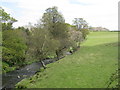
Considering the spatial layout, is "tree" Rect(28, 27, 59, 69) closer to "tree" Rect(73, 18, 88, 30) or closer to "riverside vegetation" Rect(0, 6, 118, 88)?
"riverside vegetation" Rect(0, 6, 118, 88)

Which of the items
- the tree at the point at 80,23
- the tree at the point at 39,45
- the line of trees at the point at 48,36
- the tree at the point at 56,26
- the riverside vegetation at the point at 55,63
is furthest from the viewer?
the tree at the point at 80,23

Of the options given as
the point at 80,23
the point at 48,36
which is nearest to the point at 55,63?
the point at 48,36

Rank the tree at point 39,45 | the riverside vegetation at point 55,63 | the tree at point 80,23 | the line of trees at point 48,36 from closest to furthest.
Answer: the riverside vegetation at point 55,63
the tree at point 39,45
the line of trees at point 48,36
the tree at point 80,23

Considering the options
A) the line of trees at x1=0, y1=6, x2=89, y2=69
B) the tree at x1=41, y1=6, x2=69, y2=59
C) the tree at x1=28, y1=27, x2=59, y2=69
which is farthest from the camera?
the tree at x1=41, y1=6, x2=69, y2=59

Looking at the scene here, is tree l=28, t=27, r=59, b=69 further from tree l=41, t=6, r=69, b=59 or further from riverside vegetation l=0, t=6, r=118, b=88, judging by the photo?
tree l=41, t=6, r=69, b=59

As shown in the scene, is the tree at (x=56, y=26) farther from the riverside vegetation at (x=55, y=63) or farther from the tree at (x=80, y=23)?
the tree at (x=80, y=23)

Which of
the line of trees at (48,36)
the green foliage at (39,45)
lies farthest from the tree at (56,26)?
the green foliage at (39,45)

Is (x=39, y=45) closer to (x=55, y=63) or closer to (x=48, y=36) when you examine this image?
(x=48, y=36)

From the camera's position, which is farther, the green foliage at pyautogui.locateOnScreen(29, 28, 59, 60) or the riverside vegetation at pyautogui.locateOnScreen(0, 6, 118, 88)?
the green foliage at pyautogui.locateOnScreen(29, 28, 59, 60)

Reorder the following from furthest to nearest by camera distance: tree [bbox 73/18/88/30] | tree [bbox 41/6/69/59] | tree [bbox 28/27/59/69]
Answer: tree [bbox 73/18/88/30], tree [bbox 41/6/69/59], tree [bbox 28/27/59/69]

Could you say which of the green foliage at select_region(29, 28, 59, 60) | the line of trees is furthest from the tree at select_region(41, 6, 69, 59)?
the green foliage at select_region(29, 28, 59, 60)

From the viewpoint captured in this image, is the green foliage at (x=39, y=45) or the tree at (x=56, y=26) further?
the tree at (x=56, y=26)

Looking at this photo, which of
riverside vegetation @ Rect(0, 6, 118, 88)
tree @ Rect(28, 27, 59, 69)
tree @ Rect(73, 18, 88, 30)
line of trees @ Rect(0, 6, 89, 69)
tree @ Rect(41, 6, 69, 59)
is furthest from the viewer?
tree @ Rect(73, 18, 88, 30)

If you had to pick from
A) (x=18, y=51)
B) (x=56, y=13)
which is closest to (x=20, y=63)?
(x=18, y=51)
